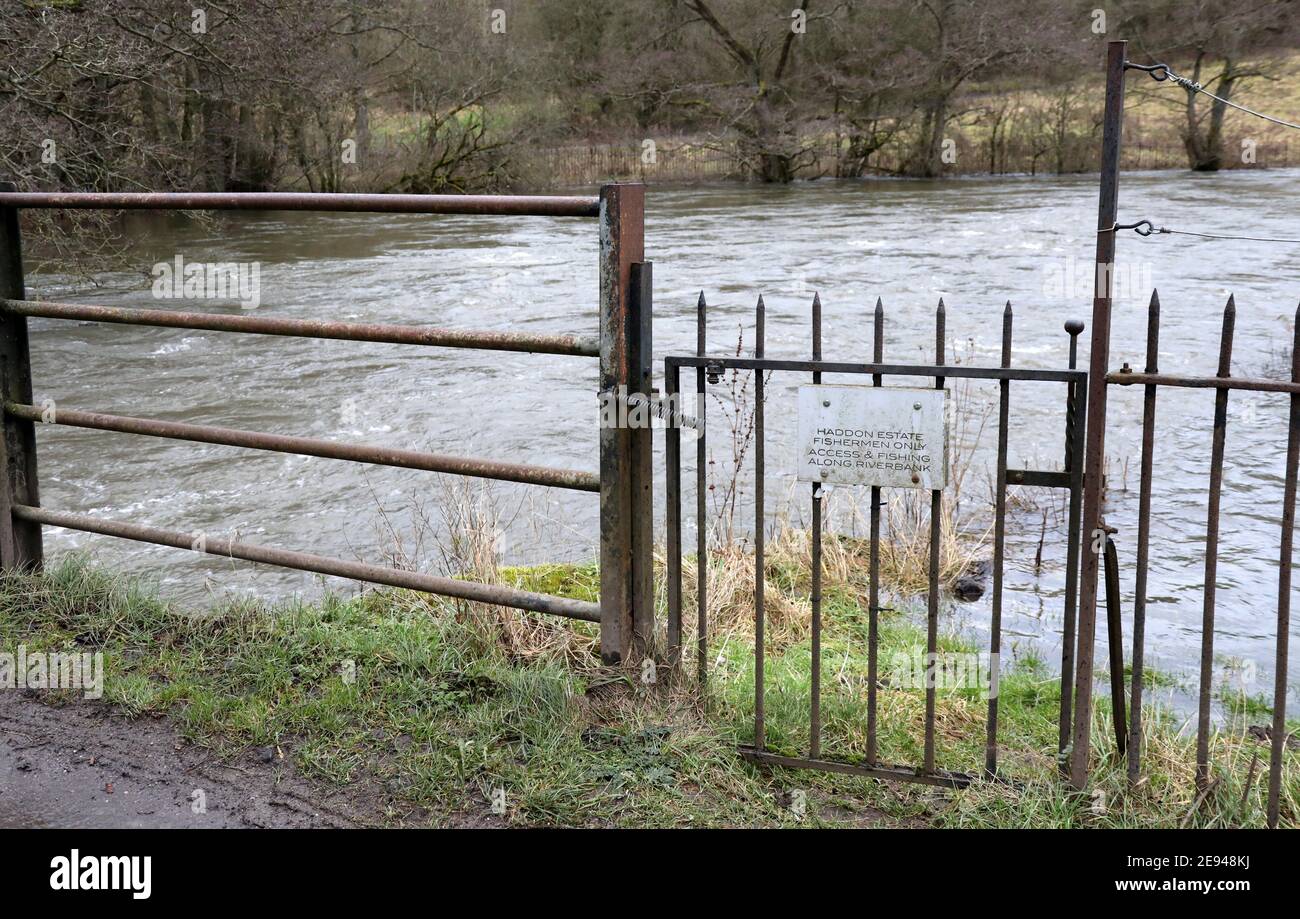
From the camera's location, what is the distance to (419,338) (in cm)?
392

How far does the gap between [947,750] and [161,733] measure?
2.42 meters

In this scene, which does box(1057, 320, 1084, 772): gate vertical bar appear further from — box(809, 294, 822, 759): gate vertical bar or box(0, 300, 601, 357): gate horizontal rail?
box(0, 300, 601, 357): gate horizontal rail

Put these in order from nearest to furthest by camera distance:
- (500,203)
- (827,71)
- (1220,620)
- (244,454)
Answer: (500,203) < (1220,620) < (244,454) < (827,71)

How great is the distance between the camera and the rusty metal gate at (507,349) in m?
3.66

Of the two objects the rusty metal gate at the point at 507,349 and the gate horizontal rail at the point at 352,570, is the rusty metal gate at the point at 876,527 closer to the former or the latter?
the rusty metal gate at the point at 507,349

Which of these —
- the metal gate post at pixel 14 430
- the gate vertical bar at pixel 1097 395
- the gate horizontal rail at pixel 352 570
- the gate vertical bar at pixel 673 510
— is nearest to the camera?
the gate vertical bar at pixel 1097 395

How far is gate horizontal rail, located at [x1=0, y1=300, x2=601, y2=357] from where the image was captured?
3.72 metres

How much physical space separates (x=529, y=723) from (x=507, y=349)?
1.09 meters

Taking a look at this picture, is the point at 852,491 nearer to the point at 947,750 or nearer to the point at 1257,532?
the point at 1257,532

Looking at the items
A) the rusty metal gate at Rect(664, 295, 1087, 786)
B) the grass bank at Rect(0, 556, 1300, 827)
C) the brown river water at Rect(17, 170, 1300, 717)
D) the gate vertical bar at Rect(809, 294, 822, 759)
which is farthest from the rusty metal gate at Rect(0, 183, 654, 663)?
the brown river water at Rect(17, 170, 1300, 717)

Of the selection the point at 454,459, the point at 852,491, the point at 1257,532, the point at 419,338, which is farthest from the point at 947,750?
the point at 1257,532

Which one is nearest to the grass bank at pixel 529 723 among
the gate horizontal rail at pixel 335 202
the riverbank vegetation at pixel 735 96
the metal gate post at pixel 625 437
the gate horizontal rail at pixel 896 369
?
the metal gate post at pixel 625 437

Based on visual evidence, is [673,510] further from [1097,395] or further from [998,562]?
[1097,395]

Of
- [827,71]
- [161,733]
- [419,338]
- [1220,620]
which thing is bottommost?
[1220,620]
